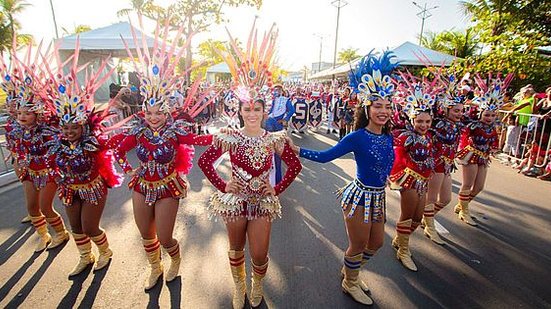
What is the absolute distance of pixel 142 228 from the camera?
286cm

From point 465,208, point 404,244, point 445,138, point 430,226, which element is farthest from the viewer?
point 465,208

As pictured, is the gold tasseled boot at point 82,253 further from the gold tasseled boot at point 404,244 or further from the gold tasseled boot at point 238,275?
the gold tasseled boot at point 404,244

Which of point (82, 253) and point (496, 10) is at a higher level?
point (496, 10)

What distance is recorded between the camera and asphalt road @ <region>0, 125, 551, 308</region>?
2.87 metres

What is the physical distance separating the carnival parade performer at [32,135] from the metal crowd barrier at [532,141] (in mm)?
7664

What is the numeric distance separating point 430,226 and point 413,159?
125 cm

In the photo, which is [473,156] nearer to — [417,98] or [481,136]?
[481,136]

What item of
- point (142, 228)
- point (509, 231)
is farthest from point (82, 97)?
point (509, 231)

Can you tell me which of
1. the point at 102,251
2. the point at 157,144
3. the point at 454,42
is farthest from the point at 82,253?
the point at 454,42

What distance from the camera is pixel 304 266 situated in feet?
11.1

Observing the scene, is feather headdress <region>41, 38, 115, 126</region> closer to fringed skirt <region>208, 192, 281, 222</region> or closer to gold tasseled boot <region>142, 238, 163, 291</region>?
gold tasseled boot <region>142, 238, 163, 291</region>

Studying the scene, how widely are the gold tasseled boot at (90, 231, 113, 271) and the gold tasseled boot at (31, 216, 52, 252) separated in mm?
905

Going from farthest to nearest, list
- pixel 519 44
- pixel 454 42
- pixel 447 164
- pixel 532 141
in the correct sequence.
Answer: pixel 454 42 < pixel 519 44 < pixel 532 141 < pixel 447 164

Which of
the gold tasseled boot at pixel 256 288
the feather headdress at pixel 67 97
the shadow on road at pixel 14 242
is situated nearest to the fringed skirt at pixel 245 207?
the gold tasseled boot at pixel 256 288
